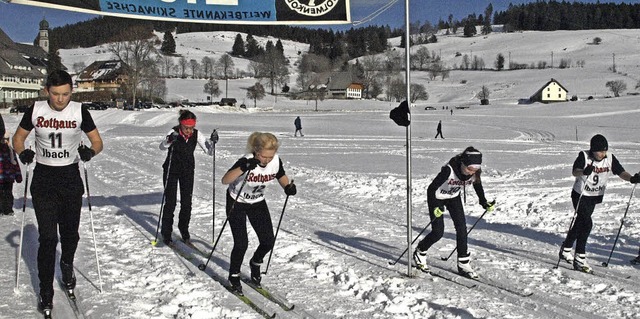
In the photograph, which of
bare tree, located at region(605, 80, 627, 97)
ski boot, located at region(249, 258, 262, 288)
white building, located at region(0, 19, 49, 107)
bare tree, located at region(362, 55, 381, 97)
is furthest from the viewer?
bare tree, located at region(362, 55, 381, 97)

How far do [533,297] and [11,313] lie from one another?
5109 millimetres

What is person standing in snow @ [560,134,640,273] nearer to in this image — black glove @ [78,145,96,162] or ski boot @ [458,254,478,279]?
ski boot @ [458,254,478,279]

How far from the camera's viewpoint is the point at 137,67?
6481 cm

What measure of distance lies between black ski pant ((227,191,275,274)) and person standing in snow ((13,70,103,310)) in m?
1.46

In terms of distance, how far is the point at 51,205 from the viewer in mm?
4730

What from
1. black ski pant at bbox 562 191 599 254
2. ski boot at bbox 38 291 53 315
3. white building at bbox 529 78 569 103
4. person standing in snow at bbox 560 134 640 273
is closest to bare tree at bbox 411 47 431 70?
white building at bbox 529 78 569 103

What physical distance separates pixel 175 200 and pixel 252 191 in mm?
2572

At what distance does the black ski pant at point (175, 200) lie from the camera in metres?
7.54

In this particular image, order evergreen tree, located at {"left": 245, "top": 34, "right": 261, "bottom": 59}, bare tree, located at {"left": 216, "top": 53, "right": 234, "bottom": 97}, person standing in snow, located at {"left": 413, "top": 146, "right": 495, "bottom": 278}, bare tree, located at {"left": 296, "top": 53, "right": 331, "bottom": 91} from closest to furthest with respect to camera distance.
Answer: person standing in snow, located at {"left": 413, "top": 146, "right": 495, "bottom": 278}, bare tree, located at {"left": 296, "top": 53, "right": 331, "bottom": 91}, bare tree, located at {"left": 216, "top": 53, "right": 234, "bottom": 97}, evergreen tree, located at {"left": 245, "top": 34, "right": 261, "bottom": 59}

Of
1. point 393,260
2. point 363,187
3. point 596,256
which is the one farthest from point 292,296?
point 363,187

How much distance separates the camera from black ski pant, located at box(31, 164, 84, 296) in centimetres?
469

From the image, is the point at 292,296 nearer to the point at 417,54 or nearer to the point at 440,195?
the point at 440,195

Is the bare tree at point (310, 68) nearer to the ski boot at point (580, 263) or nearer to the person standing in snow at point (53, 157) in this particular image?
the ski boot at point (580, 263)

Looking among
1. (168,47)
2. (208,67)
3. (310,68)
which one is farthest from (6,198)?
(168,47)
